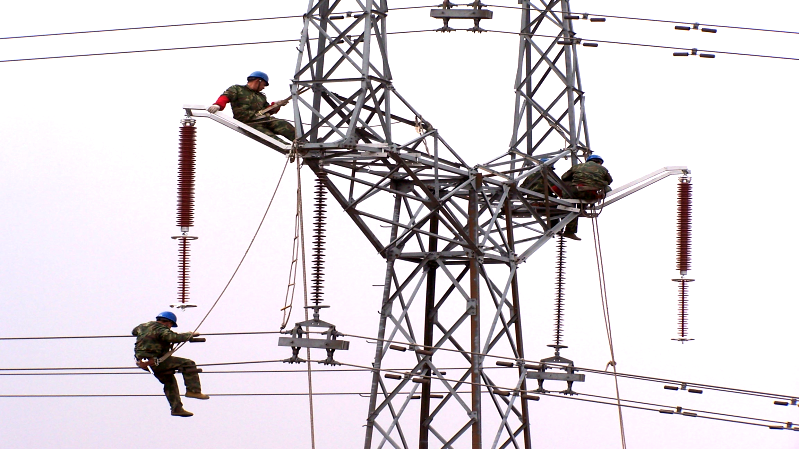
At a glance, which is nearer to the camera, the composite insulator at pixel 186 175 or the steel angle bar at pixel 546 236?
the composite insulator at pixel 186 175

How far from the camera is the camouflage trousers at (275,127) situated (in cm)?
2472

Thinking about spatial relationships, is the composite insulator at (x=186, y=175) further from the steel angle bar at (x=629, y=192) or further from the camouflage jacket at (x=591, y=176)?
the steel angle bar at (x=629, y=192)

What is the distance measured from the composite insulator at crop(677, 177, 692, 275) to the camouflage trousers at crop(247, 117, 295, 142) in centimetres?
779

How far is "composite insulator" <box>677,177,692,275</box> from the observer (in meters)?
28.5

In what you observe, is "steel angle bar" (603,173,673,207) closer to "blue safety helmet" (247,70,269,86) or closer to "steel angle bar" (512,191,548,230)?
"steel angle bar" (512,191,548,230)

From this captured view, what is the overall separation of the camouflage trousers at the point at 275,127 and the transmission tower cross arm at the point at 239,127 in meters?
0.63

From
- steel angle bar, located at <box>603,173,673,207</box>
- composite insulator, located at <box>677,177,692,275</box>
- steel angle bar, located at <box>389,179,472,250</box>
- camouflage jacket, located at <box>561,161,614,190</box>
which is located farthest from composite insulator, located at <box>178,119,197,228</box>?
composite insulator, located at <box>677,177,692,275</box>

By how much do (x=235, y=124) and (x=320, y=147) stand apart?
1.51 meters

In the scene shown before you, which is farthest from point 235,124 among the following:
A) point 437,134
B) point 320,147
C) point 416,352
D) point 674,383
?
point 674,383

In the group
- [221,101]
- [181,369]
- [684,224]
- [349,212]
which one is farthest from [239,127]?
[684,224]

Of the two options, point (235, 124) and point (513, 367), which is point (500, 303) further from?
point (235, 124)

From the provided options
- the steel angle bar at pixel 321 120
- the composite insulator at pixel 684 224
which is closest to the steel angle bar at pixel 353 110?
the steel angle bar at pixel 321 120

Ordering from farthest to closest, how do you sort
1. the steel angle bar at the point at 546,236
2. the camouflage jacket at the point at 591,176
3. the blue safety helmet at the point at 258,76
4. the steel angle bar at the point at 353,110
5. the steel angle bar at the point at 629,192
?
the steel angle bar at the point at 629,192 < the camouflage jacket at the point at 591,176 < the steel angle bar at the point at 546,236 < the blue safety helmet at the point at 258,76 < the steel angle bar at the point at 353,110

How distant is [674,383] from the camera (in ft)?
80.2
